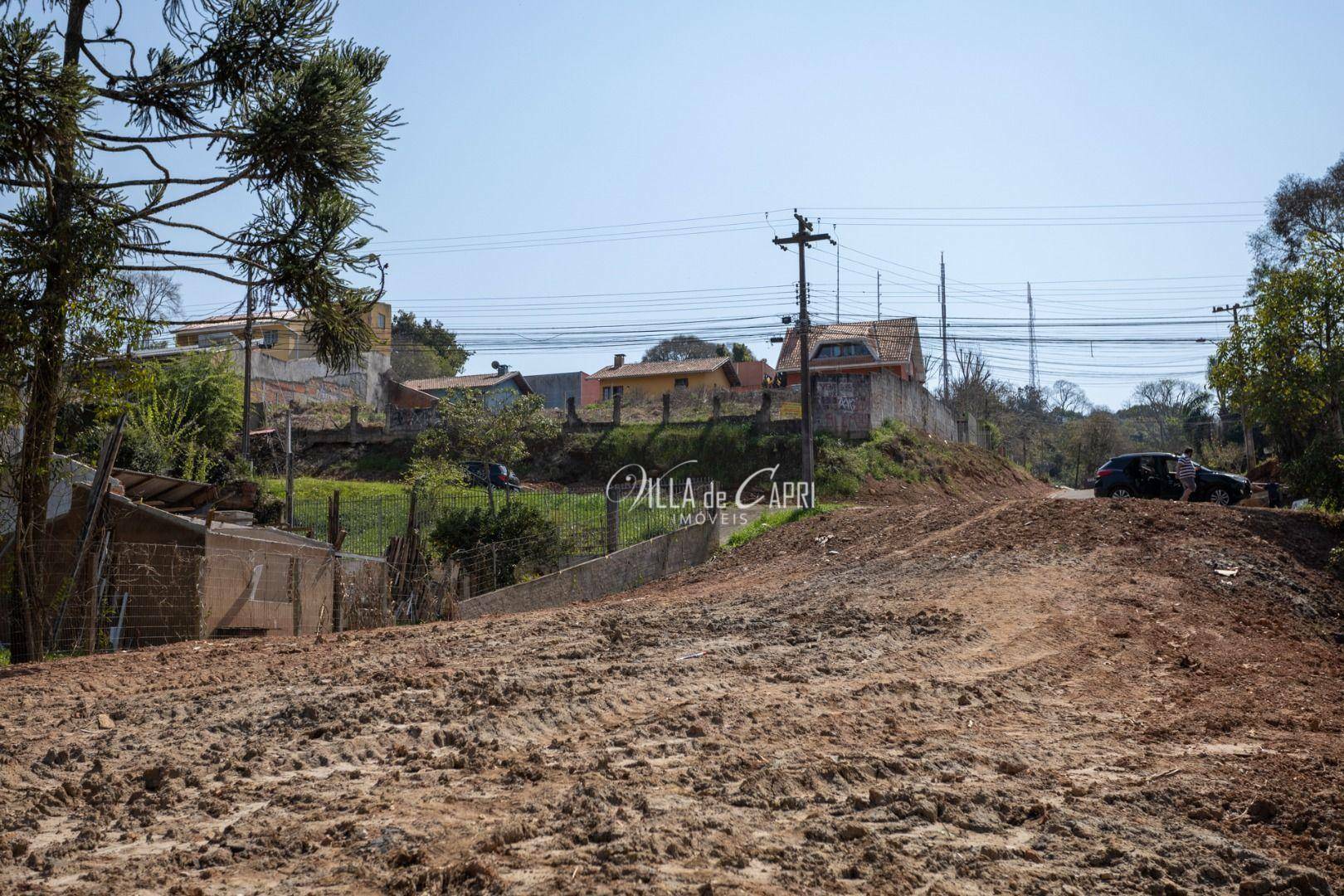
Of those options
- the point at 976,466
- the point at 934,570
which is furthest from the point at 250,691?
the point at 976,466

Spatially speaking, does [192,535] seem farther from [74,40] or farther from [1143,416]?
[1143,416]

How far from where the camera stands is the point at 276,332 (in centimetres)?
2852

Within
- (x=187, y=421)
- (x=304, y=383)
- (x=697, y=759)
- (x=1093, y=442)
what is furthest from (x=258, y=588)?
(x=1093, y=442)

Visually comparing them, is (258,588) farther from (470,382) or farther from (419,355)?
(419,355)

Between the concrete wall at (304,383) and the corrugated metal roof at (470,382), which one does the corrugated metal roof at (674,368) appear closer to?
the corrugated metal roof at (470,382)

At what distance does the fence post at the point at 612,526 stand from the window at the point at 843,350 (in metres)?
33.2

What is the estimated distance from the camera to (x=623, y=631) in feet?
36.6

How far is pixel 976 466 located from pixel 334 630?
3081cm

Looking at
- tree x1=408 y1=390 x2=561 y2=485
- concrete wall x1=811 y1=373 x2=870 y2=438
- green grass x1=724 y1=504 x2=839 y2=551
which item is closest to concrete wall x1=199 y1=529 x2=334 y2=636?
tree x1=408 y1=390 x2=561 y2=485

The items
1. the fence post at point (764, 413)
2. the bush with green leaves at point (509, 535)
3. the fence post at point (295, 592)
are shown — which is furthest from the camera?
the fence post at point (764, 413)

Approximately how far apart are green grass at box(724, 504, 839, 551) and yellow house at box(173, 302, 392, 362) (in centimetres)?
896

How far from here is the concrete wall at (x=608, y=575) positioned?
55.8 feet

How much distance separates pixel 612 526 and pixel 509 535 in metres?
2.06

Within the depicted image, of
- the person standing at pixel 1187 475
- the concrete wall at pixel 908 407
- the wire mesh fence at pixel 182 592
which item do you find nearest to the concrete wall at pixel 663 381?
the concrete wall at pixel 908 407
